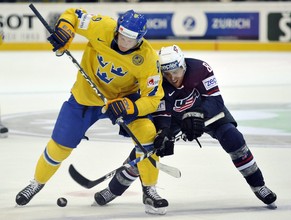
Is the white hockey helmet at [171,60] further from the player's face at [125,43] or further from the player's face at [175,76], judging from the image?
the player's face at [125,43]

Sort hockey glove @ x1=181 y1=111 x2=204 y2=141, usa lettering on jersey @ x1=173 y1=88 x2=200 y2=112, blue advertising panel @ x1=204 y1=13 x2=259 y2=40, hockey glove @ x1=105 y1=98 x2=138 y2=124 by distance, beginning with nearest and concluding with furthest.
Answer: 1. hockey glove @ x1=105 y1=98 x2=138 y2=124
2. hockey glove @ x1=181 y1=111 x2=204 y2=141
3. usa lettering on jersey @ x1=173 y1=88 x2=200 y2=112
4. blue advertising panel @ x1=204 y1=13 x2=259 y2=40

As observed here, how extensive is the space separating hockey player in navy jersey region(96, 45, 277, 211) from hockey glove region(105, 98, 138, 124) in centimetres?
20

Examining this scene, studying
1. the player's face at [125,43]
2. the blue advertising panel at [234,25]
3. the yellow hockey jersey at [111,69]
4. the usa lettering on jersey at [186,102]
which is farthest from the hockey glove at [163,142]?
the blue advertising panel at [234,25]

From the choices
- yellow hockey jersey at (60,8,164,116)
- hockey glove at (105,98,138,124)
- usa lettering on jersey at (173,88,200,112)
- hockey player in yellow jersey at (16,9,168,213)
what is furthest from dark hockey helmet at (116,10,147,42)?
usa lettering on jersey at (173,88,200,112)

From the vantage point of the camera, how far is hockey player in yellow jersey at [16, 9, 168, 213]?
454cm

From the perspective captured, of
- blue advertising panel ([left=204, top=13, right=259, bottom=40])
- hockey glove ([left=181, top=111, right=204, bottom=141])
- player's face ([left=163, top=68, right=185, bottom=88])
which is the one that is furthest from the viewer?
blue advertising panel ([left=204, top=13, right=259, bottom=40])

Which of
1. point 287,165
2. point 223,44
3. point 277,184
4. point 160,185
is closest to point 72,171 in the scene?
point 160,185

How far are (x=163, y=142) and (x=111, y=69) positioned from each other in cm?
49

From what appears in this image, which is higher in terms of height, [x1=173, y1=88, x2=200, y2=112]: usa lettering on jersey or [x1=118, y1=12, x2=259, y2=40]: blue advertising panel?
[x1=173, y1=88, x2=200, y2=112]: usa lettering on jersey

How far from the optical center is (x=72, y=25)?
4695 millimetres

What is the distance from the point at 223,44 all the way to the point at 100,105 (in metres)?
10.6

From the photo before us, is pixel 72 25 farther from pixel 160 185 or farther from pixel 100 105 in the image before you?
pixel 160 185

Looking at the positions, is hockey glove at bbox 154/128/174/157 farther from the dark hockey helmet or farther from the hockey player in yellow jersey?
the dark hockey helmet

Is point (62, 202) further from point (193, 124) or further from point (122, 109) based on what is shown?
point (193, 124)
